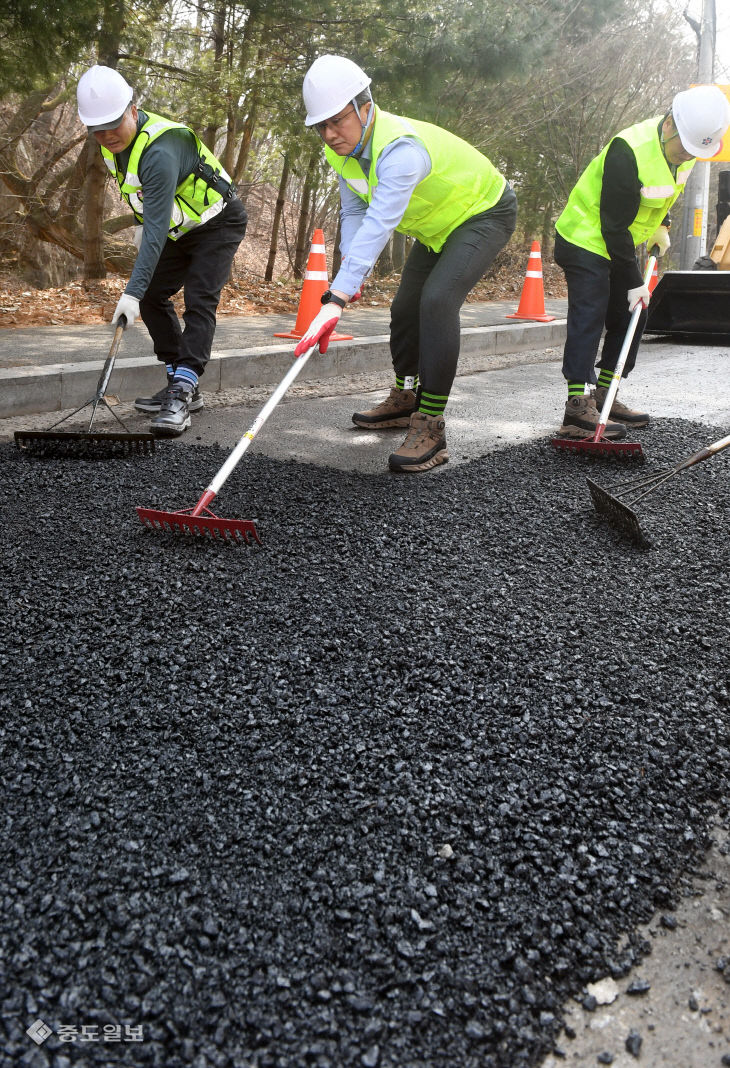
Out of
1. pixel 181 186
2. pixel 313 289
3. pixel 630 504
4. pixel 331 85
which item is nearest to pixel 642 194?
pixel 331 85

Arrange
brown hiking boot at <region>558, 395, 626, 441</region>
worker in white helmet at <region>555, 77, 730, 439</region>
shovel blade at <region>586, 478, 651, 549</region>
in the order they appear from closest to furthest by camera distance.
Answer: shovel blade at <region>586, 478, 651, 549</region> → worker in white helmet at <region>555, 77, 730, 439</region> → brown hiking boot at <region>558, 395, 626, 441</region>

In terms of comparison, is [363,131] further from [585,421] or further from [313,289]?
[313,289]

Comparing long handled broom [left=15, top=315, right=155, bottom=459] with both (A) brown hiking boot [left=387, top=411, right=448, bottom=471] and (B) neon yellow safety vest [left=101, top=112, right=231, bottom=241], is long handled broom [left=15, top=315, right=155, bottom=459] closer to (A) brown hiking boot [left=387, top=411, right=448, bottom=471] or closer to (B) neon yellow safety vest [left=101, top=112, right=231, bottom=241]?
(B) neon yellow safety vest [left=101, top=112, right=231, bottom=241]

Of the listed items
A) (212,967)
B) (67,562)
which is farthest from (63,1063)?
(67,562)

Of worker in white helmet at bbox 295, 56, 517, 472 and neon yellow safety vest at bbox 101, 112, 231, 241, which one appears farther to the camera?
neon yellow safety vest at bbox 101, 112, 231, 241

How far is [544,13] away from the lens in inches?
379

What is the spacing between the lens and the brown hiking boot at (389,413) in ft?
16.3

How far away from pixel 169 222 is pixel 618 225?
215cm

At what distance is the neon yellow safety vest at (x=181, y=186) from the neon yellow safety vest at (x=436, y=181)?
90cm

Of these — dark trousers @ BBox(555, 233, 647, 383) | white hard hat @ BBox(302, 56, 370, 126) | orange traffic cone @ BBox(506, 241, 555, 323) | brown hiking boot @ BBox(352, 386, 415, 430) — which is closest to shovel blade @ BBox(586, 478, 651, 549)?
dark trousers @ BBox(555, 233, 647, 383)

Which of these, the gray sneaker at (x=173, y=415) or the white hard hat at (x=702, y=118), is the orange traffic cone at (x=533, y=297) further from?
the gray sneaker at (x=173, y=415)

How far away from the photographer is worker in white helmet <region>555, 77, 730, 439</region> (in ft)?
13.9

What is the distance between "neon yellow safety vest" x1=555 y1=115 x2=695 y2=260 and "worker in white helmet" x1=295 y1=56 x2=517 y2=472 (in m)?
0.54

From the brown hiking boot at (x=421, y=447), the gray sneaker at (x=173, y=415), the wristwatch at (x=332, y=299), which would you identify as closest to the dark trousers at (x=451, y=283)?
the brown hiking boot at (x=421, y=447)
